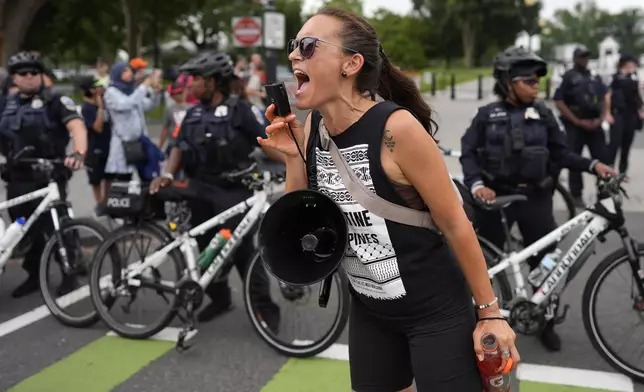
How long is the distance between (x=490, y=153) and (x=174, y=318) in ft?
8.07

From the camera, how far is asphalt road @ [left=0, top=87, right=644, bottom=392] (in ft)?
12.8

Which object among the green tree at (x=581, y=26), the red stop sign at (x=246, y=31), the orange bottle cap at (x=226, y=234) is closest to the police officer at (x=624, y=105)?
the orange bottle cap at (x=226, y=234)

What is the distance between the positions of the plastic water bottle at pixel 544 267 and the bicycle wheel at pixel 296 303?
3.70 ft

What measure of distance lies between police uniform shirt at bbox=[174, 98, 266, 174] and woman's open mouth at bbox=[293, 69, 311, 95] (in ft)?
8.57

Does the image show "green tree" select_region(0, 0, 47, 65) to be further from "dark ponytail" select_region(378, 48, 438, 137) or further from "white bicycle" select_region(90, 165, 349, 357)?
"dark ponytail" select_region(378, 48, 438, 137)

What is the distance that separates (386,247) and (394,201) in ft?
0.48

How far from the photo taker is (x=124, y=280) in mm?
4566

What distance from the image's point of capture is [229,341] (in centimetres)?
453

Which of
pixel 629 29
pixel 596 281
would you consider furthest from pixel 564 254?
pixel 629 29

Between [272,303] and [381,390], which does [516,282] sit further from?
[381,390]

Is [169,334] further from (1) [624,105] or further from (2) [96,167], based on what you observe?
(1) [624,105]

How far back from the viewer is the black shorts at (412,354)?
80.3 inches

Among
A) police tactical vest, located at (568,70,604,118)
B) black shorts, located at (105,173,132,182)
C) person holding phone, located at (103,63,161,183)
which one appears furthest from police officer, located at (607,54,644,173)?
black shorts, located at (105,173,132,182)

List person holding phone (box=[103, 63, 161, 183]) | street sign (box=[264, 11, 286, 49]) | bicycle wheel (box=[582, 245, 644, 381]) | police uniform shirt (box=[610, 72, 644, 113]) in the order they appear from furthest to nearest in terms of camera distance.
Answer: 1. street sign (box=[264, 11, 286, 49])
2. police uniform shirt (box=[610, 72, 644, 113])
3. person holding phone (box=[103, 63, 161, 183])
4. bicycle wheel (box=[582, 245, 644, 381])
